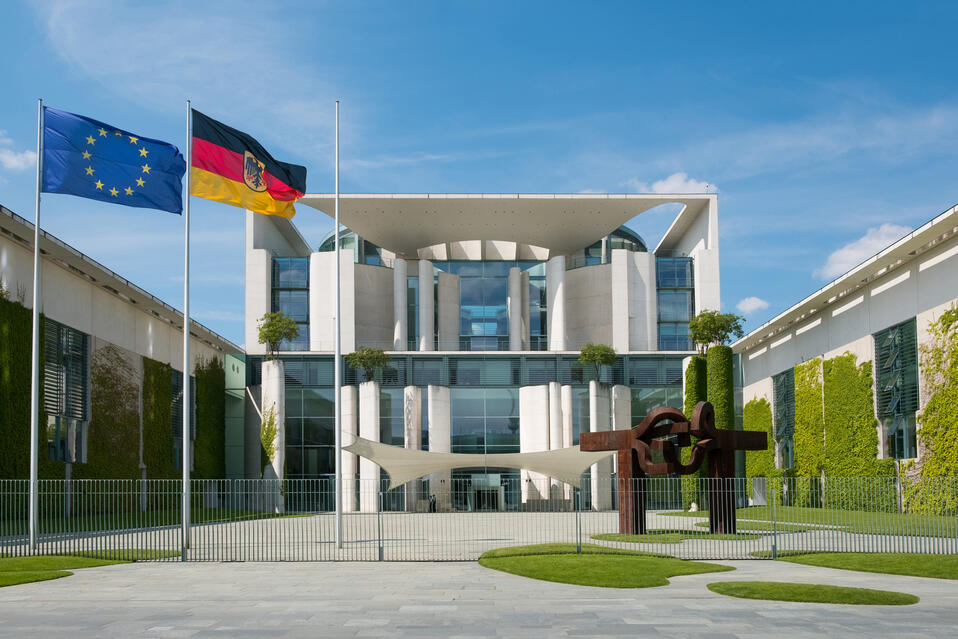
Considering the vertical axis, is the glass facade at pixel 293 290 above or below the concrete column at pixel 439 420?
above

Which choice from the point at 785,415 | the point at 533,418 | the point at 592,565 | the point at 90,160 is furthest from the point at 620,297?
the point at 592,565

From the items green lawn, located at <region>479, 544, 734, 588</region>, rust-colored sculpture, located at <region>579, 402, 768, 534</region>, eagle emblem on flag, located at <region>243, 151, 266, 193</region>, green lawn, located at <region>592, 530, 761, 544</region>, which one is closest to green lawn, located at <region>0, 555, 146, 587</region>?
green lawn, located at <region>479, 544, 734, 588</region>

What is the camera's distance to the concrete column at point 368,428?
5278cm

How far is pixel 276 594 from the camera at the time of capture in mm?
16547

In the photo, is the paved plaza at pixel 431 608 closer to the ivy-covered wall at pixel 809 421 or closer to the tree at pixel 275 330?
the ivy-covered wall at pixel 809 421

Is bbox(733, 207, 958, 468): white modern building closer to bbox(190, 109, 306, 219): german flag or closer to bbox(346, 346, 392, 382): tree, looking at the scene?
bbox(346, 346, 392, 382): tree

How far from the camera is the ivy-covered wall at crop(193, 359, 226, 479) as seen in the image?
54031 millimetres

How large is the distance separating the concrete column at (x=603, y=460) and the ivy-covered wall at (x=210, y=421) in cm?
2145

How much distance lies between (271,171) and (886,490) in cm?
2884

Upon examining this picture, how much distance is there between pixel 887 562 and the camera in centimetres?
2148

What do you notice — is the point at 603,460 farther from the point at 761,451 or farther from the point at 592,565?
the point at 592,565

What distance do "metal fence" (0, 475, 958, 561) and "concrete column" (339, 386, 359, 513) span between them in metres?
0.17

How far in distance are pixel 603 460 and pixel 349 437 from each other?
46.6 feet

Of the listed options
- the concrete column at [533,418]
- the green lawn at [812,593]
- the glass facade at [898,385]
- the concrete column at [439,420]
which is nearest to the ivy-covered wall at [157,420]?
the concrete column at [439,420]
